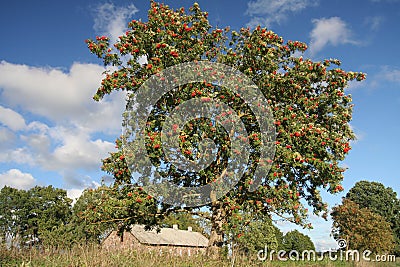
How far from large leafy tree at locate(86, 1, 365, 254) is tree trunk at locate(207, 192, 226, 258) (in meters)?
0.05

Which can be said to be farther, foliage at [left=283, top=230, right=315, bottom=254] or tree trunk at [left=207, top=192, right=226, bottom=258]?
foliage at [left=283, top=230, right=315, bottom=254]

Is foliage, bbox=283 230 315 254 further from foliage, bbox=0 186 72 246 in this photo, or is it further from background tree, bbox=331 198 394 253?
foliage, bbox=0 186 72 246

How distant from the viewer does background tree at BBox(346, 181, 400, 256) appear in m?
69.9

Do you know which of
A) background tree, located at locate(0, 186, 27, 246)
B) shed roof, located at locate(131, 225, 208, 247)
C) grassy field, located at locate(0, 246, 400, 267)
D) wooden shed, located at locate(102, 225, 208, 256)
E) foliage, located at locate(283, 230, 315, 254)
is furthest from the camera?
foliage, located at locate(283, 230, 315, 254)

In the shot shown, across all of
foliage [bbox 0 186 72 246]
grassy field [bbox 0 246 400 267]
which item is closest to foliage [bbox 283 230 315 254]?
foliage [bbox 0 186 72 246]

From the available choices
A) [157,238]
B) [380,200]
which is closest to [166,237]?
Answer: [157,238]

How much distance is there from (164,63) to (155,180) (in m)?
5.28

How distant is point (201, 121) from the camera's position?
15.7m

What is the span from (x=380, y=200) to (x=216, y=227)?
2497 inches

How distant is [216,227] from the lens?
18.3m

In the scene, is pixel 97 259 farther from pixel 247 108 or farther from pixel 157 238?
pixel 157 238

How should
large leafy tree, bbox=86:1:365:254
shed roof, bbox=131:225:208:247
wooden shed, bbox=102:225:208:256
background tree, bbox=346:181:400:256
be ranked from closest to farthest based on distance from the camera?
large leafy tree, bbox=86:1:365:254 → wooden shed, bbox=102:225:208:256 → shed roof, bbox=131:225:208:247 → background tree, bbox=346:181:400:256

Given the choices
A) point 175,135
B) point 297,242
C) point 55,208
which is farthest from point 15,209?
point 175,135

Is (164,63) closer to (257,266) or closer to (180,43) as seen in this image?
(180,43)
